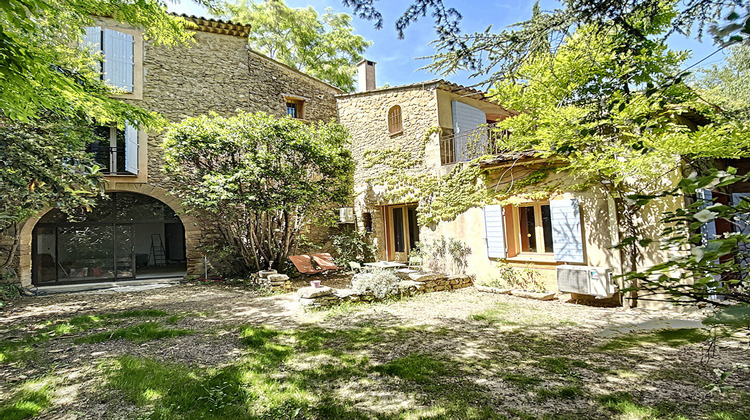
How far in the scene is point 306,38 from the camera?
17.2 m

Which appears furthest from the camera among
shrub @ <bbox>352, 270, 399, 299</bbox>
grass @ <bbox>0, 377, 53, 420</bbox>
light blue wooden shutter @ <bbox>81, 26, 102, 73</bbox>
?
light blue wooden shutter @ <bbox>81, 26, 102, 73</bbox>

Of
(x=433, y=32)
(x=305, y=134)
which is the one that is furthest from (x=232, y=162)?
(x=433, y=32)

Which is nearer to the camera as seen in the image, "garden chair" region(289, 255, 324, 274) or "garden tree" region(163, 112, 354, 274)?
"garden tree" region(163, 112, 354, 274)

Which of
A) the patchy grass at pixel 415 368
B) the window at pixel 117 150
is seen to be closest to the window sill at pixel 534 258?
the patchy grass at pixel 415 368

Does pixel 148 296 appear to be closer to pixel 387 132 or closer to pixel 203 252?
pixel 203 252

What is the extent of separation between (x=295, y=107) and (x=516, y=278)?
9638mm

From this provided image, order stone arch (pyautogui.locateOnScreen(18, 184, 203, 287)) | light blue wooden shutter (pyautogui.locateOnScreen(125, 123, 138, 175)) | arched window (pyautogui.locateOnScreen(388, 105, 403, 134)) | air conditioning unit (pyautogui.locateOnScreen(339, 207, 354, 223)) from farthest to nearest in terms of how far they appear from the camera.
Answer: air conditioning unit (pyautogui.locateOnScreen(339, 207, 354, 223)), arched window (pyautogui.locateOnScreen(388, 105, 403, 134)), stone arch (pyautogui.locateOnScreen(18, 184, 203, 287)), light blue wooden shutter (pyautogui.locateOnScreen(125, 123, 138, 175))

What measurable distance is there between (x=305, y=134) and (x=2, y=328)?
6519mm

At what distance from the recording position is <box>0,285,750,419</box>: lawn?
2818 millimetres

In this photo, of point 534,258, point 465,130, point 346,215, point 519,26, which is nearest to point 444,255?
point 534,258

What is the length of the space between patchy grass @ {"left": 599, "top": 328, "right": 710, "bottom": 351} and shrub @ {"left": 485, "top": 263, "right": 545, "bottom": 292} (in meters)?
2.51

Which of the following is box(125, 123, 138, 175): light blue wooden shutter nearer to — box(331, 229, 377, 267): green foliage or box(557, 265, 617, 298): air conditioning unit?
box(331, 229, 377, 267): green foliage

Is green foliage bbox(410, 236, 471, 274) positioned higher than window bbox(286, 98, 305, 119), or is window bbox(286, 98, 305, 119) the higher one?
window bbox(286, 98, 305, 119)

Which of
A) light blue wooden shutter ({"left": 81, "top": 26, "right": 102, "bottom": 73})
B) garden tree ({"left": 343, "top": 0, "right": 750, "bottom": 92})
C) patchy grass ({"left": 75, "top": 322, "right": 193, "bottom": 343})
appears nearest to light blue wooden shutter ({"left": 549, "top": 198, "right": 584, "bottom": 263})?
garden tree ({"left": 343, "top": 0, "right": 750, "bottom": 92})
